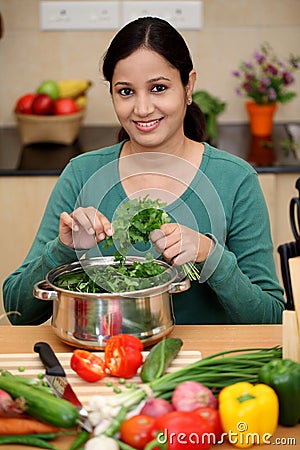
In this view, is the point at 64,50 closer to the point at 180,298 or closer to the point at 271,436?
the point at 180,298

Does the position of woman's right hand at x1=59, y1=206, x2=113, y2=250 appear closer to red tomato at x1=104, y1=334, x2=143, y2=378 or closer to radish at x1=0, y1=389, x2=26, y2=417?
red tomato at x1=104, y1=334, x2=143, y2=378

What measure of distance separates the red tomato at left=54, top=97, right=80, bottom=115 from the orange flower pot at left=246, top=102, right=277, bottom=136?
67 cm

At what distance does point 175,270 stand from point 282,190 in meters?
1.38

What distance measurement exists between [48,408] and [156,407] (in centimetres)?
15

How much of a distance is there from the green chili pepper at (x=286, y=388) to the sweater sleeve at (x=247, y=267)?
0.38 meters

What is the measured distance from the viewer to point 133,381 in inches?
52.8

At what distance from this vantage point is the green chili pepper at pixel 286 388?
3.95 feet

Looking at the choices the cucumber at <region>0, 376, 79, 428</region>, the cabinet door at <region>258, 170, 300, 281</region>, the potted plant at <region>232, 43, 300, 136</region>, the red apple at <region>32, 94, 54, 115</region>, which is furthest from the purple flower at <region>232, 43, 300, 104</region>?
the cucumber at <region>0, 376, 79, 428</region>

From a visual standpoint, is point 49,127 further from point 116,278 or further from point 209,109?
point 116,278

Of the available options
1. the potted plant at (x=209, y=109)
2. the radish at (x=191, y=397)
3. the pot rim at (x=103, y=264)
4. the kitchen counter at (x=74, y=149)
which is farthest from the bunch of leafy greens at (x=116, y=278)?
the potted plant at (x=209, y=109)

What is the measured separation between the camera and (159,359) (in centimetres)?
134

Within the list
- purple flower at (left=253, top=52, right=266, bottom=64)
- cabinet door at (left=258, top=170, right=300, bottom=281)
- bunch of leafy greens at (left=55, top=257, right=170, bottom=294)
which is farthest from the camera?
purple flower at (left=253, top=52, right=266, bottom=64)

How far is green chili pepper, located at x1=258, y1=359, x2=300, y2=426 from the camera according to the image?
1.21m

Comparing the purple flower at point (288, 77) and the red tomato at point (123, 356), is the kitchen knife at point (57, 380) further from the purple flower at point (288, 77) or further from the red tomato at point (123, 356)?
the purple flower at point (288, 77)
